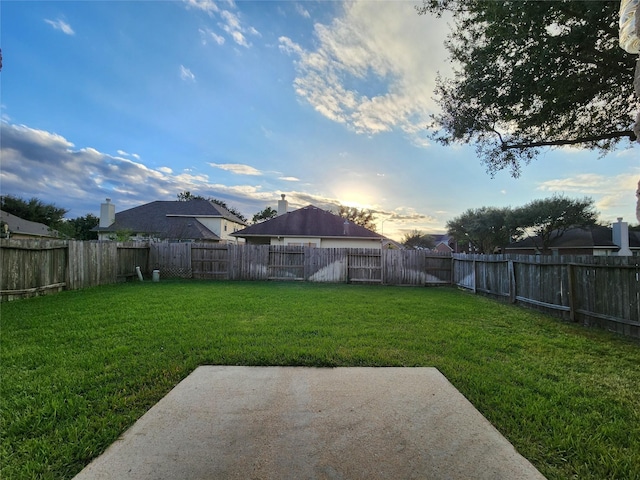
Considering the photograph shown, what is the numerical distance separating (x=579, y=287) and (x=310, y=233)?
46.3ft

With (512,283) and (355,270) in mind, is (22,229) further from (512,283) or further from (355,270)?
(512,283)

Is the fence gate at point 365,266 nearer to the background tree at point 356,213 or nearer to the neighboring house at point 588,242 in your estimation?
the neighboring house at point 588,242

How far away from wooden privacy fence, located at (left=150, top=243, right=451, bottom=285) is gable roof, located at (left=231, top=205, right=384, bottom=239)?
5.52m

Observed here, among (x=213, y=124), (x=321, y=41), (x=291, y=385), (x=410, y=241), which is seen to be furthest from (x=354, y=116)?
(x=410, y=241)

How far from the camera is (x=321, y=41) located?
8312mm

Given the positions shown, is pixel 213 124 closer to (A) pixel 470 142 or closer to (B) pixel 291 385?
(A) pixel 470 142

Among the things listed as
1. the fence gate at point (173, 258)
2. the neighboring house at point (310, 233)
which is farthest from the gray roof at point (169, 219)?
the fence gate at point (173, 258)

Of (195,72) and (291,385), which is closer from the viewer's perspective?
(291,385)

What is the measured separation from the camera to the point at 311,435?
1.98m

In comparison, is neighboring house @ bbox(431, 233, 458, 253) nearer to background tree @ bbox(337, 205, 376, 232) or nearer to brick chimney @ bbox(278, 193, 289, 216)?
background tree @ bbox(337, 205, 376, 232)

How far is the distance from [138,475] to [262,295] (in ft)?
22.5

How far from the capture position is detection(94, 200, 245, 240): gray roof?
939 inches

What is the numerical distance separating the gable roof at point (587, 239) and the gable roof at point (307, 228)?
1985cm

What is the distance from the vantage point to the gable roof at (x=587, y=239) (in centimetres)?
2540
